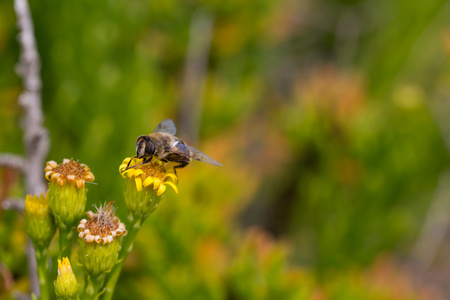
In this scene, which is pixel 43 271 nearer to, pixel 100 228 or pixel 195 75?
pixel 100 228

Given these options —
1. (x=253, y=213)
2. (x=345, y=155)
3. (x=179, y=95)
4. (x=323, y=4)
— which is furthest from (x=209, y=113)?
(x=323, y=4)

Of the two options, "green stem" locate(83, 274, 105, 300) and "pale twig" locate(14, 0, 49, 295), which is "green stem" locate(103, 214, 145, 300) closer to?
"green stem" locate(83, 274, 105, 300)

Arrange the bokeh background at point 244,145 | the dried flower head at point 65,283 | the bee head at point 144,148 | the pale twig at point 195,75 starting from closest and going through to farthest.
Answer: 1. the dried flower head at point 65,283
2. the bee head at point 144,148
3. the bokeh background at point 244,145
4. the pale twig at point 195,75

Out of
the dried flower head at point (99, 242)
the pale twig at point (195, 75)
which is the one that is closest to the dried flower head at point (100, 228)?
the dried flower head at point (99, 242)

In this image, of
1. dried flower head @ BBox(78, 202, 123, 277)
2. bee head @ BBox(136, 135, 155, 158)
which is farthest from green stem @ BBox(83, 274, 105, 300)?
bee head @ BBox(136, 135, 155, 158)

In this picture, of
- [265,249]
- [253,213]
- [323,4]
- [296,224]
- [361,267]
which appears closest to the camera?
[265,249]

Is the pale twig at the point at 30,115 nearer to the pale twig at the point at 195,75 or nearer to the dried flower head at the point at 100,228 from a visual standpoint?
the dried flower head at the point at 100,228

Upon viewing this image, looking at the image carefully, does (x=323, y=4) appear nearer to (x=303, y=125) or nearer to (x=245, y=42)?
(x=245, y=42)

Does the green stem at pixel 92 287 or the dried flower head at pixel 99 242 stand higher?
the dried flower head at pixel 99 242
